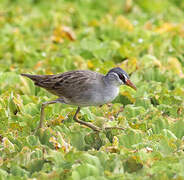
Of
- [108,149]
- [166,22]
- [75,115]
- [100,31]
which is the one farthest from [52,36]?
[108,149]

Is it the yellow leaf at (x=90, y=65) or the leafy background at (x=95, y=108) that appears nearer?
the leafy background at (x=95, y=108)

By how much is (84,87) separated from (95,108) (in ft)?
2.81

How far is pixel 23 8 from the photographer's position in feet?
37.4

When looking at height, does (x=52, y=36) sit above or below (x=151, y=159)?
below

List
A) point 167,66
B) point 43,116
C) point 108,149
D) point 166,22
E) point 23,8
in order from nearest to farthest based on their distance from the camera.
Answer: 1. point 108,149
2. point 43,116
3. point 167,66
4. point 166,22
5. point 23,8

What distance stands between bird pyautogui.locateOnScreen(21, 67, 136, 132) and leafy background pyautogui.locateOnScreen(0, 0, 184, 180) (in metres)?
0.26

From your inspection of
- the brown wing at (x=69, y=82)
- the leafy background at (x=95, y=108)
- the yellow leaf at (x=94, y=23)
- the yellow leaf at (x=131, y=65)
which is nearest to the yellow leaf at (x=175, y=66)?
the leafy background at (x=95, y=108)

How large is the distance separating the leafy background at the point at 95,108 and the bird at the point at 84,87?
26cm

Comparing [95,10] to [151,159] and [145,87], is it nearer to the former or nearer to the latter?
[145,87]

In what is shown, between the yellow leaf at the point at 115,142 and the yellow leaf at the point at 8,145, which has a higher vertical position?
the yellow leaf at the point at 115,142

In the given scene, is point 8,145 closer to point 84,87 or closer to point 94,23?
point 84,87

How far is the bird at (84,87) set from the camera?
571 cm

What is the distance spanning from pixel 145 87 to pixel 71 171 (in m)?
2.92

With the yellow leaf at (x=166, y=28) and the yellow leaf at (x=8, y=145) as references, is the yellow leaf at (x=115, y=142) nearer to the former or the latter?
the yellow leaf at (x=8, y=145)
